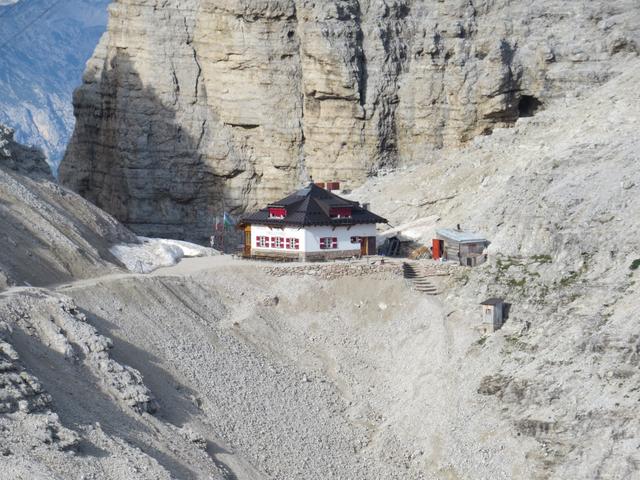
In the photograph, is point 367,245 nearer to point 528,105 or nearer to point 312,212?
point 312,212

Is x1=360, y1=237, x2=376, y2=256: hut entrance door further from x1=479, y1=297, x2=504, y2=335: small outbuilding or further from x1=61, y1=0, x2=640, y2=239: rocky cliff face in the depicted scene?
x1=61, y1=0, x2=640, y2=239: rocky cliff face

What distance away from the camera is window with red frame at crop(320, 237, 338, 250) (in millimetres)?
68750

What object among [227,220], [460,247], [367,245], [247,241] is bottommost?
[460,247]

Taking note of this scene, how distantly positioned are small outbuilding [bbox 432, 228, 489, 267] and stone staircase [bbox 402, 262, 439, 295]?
1596mm

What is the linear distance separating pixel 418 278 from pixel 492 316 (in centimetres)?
556

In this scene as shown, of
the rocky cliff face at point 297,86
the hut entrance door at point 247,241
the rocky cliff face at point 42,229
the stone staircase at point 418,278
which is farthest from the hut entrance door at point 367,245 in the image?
the rocky cliff face at point 297,86

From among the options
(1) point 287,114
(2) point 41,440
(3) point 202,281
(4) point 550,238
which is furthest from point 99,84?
(2) point 41,440

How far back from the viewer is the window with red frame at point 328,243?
68750 mm

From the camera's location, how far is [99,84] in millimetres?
89750

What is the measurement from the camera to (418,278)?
67500 mm

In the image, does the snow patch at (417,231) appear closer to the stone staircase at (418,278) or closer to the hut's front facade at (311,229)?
the hut's front facade at (311,229)

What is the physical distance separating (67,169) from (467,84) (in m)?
21.9

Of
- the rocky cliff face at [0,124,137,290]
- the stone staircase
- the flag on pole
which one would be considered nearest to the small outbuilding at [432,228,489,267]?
the stone staircase

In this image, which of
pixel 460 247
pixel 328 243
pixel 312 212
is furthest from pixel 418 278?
pixel 312 212
